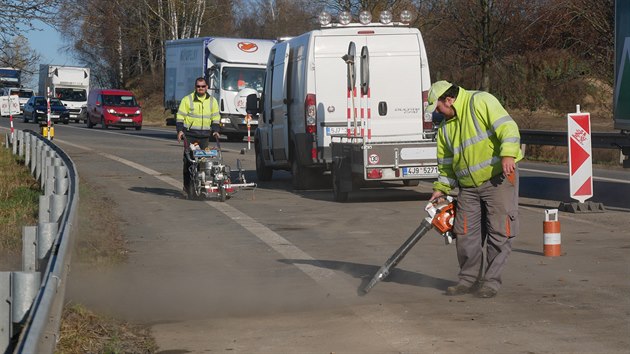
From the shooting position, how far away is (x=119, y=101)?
2112 inches

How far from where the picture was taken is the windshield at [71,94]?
65.1 meters

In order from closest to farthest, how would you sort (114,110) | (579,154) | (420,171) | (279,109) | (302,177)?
(579,154) < (420,171) < (302,177) < (279,109) < (114,110)

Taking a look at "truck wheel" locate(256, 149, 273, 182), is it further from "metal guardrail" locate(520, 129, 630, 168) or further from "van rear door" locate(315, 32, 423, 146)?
"metal guardrail" locate(520, 129, 630, 168)

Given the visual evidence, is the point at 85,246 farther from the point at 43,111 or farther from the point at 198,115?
the point at 43,111

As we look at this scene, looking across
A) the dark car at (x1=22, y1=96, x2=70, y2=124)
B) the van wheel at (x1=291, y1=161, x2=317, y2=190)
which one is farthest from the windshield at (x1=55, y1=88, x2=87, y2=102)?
the van wheel at (x1=291, y1=161, x2=317, y2=190)

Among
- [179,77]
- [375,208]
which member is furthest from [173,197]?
[179,77]

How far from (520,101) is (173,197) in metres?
34.2

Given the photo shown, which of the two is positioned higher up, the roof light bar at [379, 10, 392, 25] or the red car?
the roof light bar at [379, 10, 392, 25]

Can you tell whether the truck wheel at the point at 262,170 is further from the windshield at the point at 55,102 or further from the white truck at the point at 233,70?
the windshield at the point at 55,102

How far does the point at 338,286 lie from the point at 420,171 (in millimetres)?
7207

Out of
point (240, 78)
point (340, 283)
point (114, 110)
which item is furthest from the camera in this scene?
point (114, 110)

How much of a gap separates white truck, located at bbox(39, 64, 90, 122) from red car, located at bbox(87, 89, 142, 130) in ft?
33.2

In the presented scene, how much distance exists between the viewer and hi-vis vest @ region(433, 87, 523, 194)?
8.72 meters

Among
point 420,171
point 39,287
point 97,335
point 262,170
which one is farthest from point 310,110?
point 39,287
